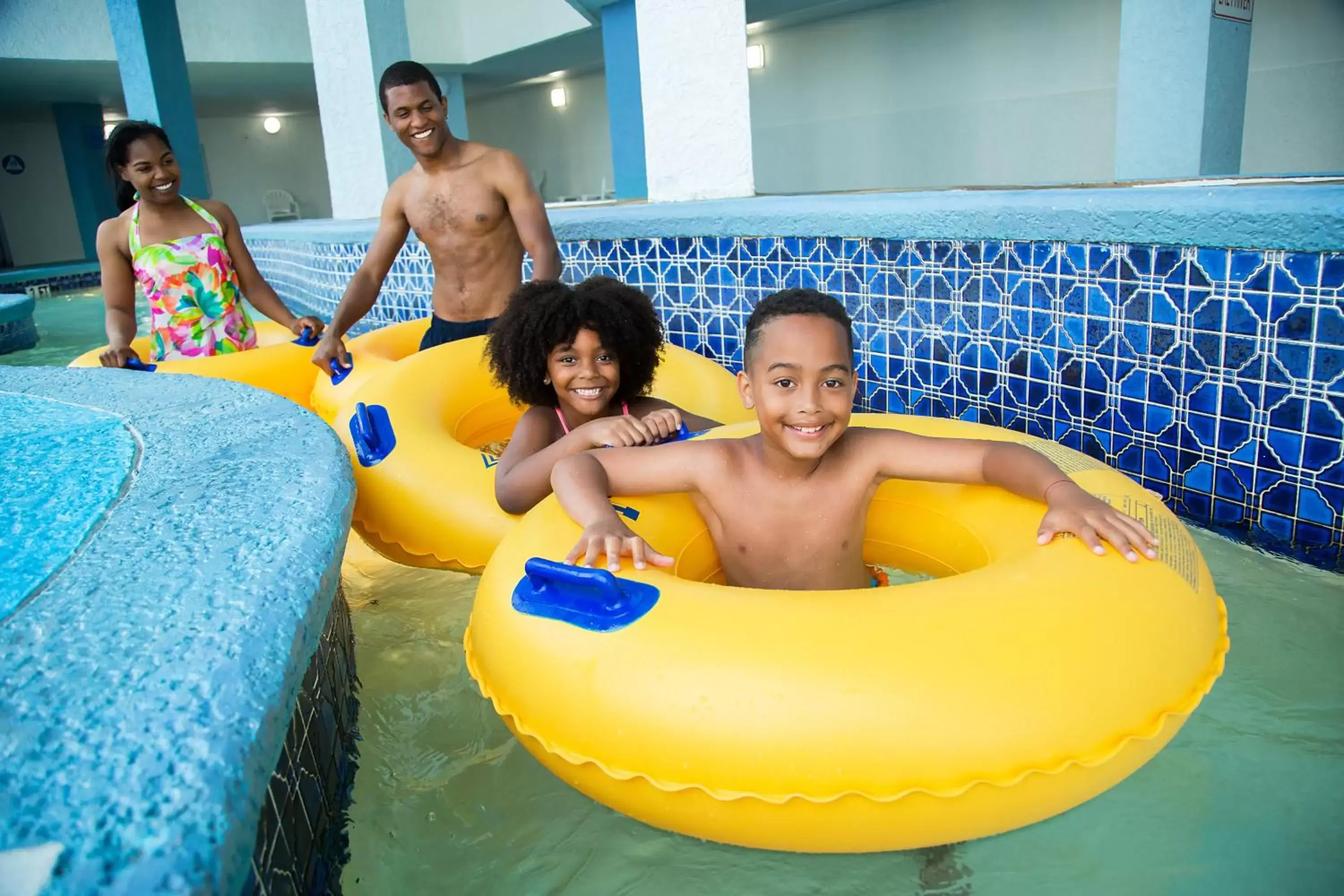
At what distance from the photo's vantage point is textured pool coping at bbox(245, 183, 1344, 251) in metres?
2.15

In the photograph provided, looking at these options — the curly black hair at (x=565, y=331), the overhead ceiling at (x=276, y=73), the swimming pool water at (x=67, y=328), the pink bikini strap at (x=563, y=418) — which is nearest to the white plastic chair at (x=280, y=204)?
the overhead ceiling at (x=276, y=73)

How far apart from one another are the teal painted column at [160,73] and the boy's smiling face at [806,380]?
7.89 meters

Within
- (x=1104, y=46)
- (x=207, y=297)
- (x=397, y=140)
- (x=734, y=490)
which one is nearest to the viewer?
(x=734, y=490)

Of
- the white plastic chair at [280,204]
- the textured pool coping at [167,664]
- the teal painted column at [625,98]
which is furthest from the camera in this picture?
the white plastic chair at [280,204]

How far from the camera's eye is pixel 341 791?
1.73 meters

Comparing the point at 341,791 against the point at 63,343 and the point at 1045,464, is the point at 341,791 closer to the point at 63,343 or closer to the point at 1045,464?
the point at 1045,464

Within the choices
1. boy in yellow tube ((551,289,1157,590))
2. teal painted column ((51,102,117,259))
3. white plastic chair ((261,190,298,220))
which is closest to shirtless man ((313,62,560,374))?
boy in yellow tube ((551,289,1157,590))

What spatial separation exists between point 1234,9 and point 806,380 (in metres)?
4.32

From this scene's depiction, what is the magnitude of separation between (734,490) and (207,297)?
2908 millimetres

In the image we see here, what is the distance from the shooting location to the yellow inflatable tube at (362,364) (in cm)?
326

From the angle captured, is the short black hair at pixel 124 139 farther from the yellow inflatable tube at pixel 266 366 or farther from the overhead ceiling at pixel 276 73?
the overhead ceiling at pixel 276 73

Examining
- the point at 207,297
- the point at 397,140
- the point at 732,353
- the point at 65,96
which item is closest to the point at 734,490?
the point at 732,353

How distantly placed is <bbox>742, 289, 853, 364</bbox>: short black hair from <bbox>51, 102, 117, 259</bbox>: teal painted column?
14778 millimetres

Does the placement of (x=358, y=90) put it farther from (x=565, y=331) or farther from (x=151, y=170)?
(x=565, y=331)
